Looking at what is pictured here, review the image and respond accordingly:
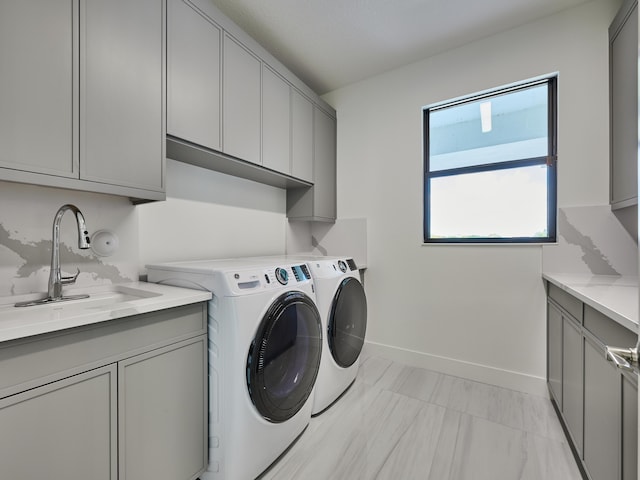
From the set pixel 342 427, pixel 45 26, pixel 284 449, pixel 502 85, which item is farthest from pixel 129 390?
pixel 502 85

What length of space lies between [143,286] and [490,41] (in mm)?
2937

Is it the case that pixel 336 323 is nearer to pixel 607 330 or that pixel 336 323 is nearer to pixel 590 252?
pixel 607 330

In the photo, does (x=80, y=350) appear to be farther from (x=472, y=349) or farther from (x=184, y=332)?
(x=472, y=349)

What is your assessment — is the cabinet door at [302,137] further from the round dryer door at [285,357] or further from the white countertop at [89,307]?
the white countertop at [89,307]

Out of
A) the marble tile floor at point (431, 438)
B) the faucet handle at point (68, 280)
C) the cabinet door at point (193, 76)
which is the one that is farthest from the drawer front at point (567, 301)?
the faucet handle at point (68, 280)

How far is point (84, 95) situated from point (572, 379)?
2616 millimetres

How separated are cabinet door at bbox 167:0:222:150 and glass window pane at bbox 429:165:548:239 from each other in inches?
73.3

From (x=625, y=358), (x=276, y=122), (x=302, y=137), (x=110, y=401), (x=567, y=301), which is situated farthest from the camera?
(x=302, y=137)

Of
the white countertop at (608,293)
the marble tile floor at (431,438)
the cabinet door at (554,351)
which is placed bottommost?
the marble tile floor at (431,438)

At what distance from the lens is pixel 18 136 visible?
3.36ft

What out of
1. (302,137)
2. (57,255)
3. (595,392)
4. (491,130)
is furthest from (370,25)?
(595,392)

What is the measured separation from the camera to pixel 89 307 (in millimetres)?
1249

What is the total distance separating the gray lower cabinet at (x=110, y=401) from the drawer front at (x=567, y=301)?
1.77 m

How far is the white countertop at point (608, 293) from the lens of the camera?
0.91 meters
